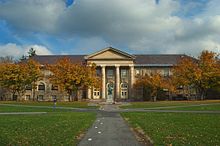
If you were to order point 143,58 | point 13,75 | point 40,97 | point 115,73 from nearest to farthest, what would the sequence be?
1. point 13,75
2. point 115,73
3. point 40,97
4. point 143,58

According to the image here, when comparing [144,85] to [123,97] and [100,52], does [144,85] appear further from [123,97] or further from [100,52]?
[100,52]

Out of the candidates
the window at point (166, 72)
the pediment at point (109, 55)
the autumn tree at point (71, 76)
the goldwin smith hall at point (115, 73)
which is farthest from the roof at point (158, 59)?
the autumn tree at point (71, 76)

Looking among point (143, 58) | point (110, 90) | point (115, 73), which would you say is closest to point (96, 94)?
→ point (110, 90)

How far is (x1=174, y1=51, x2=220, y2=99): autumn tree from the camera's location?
61531mm

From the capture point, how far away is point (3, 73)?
64438 mm

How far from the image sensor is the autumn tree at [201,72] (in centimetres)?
6153

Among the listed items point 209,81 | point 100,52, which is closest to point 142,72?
point 100,52

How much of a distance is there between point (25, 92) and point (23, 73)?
13034 millimetres

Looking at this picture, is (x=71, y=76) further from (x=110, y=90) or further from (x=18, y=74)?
(x=110, y=90)

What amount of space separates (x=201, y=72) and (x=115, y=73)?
22.2 m

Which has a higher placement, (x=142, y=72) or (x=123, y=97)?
(x=142, y=72)

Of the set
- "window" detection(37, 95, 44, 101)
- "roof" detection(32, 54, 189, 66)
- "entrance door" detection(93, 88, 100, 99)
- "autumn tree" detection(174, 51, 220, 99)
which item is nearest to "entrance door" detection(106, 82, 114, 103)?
"entrance door" detection(93, 88, 100, 99)

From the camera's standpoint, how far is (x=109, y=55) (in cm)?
7412

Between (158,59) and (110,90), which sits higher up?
(158,59)
